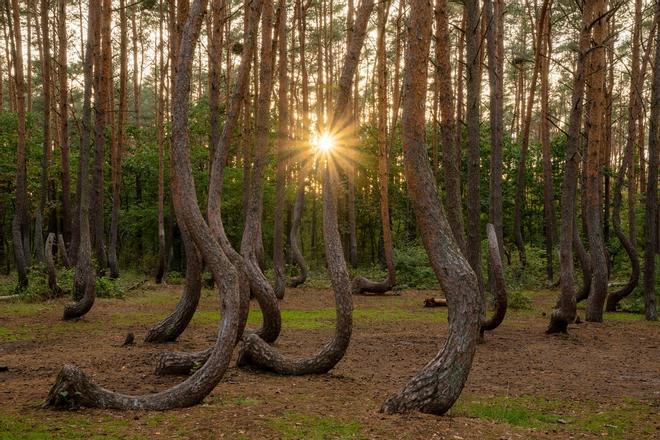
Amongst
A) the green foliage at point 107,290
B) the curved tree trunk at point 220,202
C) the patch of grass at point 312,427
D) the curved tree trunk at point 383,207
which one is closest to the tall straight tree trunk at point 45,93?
the green foliage at point 107,290

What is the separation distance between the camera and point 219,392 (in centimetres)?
664

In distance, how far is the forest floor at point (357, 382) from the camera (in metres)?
5.18

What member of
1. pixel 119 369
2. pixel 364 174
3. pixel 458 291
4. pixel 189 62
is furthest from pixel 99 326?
pixel 364 174

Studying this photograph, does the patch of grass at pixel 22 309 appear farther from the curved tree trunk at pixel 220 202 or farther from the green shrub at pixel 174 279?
the green shrub at pixel 174 279

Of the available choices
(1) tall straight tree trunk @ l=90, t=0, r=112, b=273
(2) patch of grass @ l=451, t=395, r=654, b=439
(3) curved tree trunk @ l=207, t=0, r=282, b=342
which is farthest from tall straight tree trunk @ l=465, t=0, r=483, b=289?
(1) tall straight tree trunk @ l=90, t=0, r=112, b=273

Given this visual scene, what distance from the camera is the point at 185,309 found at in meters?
9.91

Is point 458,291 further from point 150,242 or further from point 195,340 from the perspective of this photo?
point 150,242

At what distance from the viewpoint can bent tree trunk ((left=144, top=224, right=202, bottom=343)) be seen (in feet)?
31.9

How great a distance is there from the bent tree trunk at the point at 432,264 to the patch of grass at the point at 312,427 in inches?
20.9

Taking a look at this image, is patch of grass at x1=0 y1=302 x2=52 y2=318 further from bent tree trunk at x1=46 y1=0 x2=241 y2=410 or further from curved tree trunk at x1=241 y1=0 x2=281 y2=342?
bent tree trunk at x1=46 y1=0 x2=241 y2=410

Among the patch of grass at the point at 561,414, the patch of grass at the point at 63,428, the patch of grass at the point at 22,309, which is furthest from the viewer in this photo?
the patch of grass at the point at 22,309

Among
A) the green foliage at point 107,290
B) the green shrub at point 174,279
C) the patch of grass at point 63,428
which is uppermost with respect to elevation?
the patch of grass at point 63,428

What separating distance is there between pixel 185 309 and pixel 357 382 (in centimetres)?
373

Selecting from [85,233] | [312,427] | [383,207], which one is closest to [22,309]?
[85,233]
